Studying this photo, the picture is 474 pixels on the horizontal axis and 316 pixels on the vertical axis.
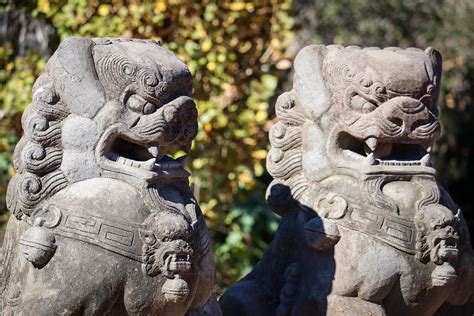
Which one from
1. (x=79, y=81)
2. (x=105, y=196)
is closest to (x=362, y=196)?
(x=105, y=196)

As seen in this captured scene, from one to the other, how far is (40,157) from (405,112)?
65.3 inches

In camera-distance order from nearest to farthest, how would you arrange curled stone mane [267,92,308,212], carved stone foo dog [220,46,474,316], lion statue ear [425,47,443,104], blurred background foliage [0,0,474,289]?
1. carved stone foo dog [220,46,474,316]
2. lion statue ear [425,47,443,104]
3. curled stone mane [267,92,308,212]
4. blurred background foliage [0,0,474,289]

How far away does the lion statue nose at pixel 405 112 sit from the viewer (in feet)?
16.5

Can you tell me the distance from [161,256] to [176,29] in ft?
12.3

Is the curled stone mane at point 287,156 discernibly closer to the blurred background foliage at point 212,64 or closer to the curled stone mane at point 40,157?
the curled stone mane at point 40,157

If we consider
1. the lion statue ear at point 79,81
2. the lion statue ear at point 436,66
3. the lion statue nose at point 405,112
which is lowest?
the lion statue ear at point 79,81

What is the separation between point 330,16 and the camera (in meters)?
12.6

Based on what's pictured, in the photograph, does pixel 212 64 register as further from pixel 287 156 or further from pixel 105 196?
pixel 105 196

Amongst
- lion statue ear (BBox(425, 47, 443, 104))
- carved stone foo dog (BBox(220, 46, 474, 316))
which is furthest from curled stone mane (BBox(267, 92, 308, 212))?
lion statue ear (BBox(425, 47, 443, 104))

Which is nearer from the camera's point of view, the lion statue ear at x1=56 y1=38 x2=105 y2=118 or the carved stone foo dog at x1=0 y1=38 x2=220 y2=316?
the carved stone foo dog at x1=0 y1=38 x2=220 y2=316

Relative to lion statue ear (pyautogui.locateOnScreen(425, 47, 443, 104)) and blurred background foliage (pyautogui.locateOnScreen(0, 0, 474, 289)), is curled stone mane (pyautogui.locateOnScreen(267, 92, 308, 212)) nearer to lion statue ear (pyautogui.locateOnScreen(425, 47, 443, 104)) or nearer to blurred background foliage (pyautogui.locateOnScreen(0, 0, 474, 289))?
lion statue ear (pyautogui.locateOnScreen(425, 47, 443, 104))

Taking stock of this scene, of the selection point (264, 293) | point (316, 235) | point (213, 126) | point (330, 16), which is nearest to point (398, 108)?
point (316, 235)

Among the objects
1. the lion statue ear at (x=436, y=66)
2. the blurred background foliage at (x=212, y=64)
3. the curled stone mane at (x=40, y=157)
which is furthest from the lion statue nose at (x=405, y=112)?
the blurred background foliage at (x=212, y=64)

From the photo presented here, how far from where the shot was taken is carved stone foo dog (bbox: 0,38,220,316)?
429 cm
